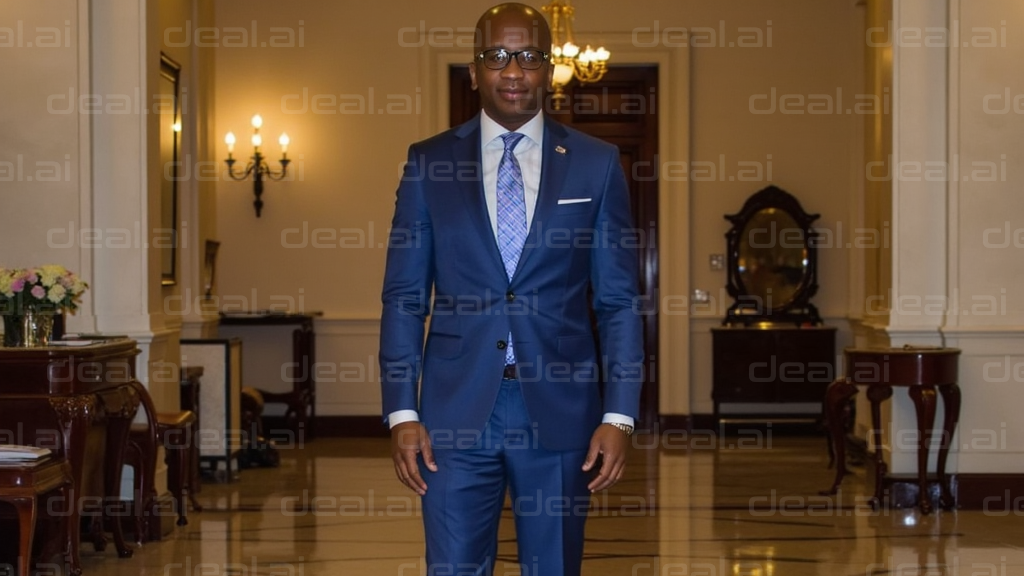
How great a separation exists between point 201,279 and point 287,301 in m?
2.09

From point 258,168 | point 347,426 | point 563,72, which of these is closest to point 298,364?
point 347,426

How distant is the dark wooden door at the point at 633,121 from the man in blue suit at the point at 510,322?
8814mm

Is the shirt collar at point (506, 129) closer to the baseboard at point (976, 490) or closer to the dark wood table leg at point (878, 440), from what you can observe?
the dark wood table leg at point (878, 440)

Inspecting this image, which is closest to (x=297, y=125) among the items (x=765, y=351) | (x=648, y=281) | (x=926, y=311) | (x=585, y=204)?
(x=648, y=281)

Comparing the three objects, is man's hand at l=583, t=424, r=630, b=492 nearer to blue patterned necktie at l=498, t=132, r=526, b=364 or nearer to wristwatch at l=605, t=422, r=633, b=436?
wristwatch at l=605, t=422, r=633, b=436

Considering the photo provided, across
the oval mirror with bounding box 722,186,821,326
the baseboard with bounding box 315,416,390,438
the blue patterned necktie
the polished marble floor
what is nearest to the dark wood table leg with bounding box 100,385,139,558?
the polished marble floor

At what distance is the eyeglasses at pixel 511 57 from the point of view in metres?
2.62

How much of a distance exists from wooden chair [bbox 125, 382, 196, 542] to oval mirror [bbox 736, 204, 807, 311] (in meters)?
5.66

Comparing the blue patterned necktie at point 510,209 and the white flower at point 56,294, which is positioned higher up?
the blue patterned necktie at point 510,209

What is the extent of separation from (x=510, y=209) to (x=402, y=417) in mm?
474

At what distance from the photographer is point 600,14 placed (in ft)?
37.3

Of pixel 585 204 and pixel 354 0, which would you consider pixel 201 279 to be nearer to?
pixel 354 0

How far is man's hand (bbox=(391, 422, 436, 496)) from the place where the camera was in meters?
2.61

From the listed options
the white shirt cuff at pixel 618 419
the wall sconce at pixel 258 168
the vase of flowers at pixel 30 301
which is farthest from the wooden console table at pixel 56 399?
the wall sconce at pixel 258 168
